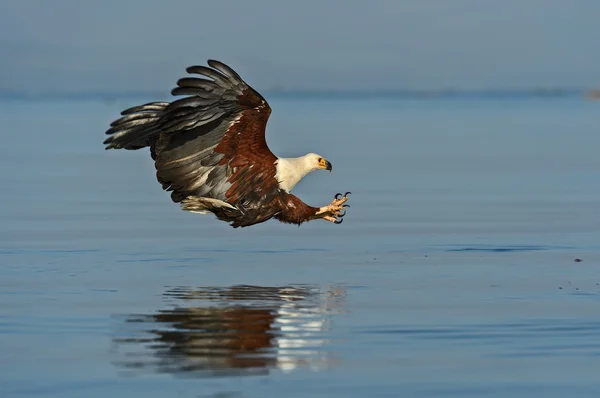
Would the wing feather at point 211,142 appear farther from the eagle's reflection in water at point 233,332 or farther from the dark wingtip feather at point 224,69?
the eagle's reflection in water at point 233,332

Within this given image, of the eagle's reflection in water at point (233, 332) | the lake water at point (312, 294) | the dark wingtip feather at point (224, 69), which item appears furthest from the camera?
the dark wingtip feather at point (224, 69)

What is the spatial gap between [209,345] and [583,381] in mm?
2449

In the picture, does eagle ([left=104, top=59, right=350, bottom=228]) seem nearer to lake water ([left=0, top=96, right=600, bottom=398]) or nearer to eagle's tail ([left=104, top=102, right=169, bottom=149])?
eagle's tail ([left=104, top=102, right=169, bottom=149])

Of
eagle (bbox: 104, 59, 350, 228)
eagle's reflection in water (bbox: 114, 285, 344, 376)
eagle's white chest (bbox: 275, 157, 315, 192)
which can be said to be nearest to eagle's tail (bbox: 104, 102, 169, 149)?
eagle (bbox: 104, 59, 350, 228)

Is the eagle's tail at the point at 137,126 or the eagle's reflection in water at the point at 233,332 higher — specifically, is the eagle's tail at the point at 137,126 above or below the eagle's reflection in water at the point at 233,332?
above

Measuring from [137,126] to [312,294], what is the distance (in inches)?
101

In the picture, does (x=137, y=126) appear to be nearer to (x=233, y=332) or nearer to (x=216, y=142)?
(x=216, y=142)

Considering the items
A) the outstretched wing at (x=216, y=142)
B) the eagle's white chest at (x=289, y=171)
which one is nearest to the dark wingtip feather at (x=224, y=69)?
the outstretched wing at (x=216, y=142)

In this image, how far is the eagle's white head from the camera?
43.6ft

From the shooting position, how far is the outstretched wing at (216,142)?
40.8ft

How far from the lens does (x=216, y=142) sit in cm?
1310

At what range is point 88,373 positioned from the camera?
9016mm

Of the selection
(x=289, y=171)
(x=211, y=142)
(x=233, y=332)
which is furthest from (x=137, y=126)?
(x=233, y=332)

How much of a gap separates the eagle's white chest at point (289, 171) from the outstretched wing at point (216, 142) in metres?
0.06
